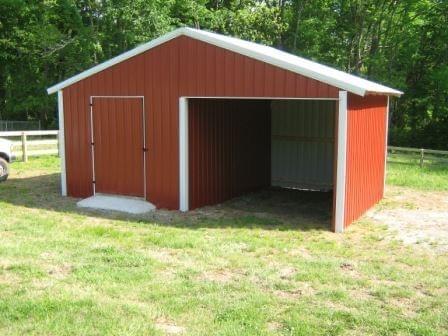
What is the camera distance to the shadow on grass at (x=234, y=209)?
29.6 ft

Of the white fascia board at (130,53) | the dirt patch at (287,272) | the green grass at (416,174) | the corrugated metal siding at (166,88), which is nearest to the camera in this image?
the dirt patch at (287,272)

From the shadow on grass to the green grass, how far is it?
2.40 m

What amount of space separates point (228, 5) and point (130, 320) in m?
28.1

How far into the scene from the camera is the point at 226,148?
11.1 m

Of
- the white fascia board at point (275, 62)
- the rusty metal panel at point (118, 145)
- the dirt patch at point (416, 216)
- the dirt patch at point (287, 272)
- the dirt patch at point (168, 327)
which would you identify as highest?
the white fascia board at point (275, 62)

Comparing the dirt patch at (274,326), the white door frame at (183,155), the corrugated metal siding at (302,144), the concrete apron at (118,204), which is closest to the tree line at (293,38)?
the corrugated metal siding at (302,144)

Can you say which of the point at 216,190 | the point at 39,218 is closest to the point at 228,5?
the point at 216,190

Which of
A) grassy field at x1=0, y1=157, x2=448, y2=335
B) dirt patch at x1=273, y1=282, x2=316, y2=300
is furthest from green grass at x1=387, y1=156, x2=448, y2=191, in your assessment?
dirt patch at x1=273, y1=282, x2=316, y2=300

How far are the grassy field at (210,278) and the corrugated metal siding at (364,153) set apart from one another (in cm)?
54

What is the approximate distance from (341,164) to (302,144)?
510cm

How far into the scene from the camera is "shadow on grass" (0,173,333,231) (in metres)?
9.03

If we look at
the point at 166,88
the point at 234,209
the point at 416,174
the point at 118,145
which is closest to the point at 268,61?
the point at 166,88

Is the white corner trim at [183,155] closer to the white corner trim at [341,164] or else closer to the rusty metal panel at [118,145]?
the rusty metal panel at [118,145]

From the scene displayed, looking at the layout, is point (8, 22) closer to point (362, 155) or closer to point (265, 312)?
point (362, 155)
